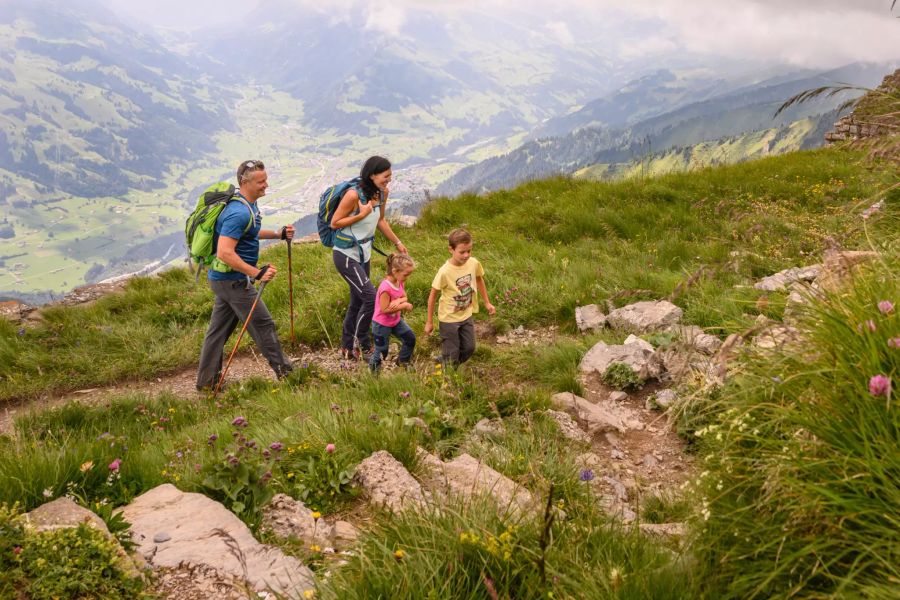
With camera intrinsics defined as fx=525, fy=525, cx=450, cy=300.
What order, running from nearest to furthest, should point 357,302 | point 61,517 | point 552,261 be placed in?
point 61,517
point 357,302
point 552,261

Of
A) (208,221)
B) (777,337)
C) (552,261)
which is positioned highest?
(208,221)

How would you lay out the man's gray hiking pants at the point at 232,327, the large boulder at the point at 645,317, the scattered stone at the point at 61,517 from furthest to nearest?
the large boulder at the point at 645,317
the man's gray hiking pants at the point at 232,327
the scattered stone at the point at 61,517

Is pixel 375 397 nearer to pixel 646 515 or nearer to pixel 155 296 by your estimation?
pixel 646 515

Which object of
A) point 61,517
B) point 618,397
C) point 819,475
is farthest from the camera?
point 618,397

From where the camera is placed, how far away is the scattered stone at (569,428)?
498cm

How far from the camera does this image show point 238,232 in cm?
690

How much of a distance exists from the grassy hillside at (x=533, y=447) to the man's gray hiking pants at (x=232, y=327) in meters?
0.58

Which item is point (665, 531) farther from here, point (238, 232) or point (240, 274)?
point (240, 274)

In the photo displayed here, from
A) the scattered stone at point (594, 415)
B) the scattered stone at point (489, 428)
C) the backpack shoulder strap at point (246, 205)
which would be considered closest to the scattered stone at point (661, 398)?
the scattered stone at point (594, 415)

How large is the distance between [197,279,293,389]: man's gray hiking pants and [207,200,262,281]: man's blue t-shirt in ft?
0.43

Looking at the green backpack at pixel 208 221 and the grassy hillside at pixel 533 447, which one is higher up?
the green backpack at pixel 208 221

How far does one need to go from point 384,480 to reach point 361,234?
4.97 metres

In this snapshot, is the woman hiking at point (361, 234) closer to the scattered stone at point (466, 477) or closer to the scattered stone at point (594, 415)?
the scattered stone at point (594, 415)

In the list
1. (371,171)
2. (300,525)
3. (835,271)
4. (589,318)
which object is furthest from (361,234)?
(835,271)
